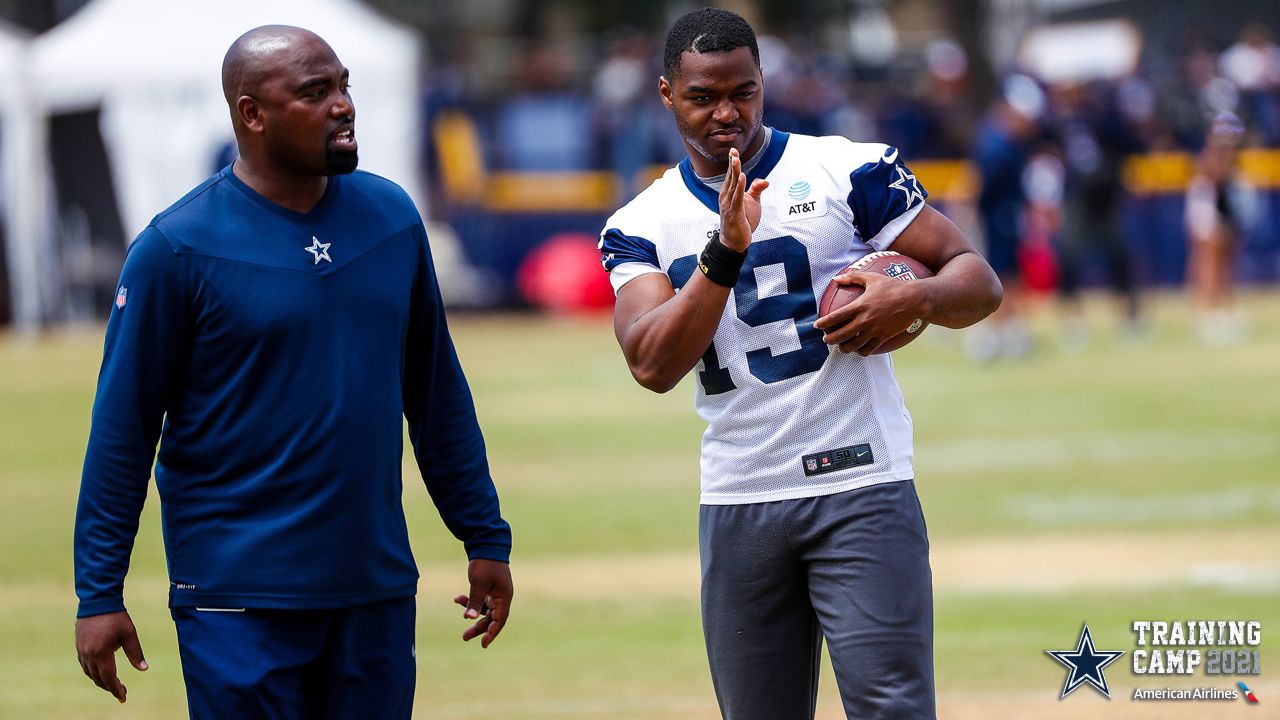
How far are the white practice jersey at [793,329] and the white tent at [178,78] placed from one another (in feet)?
62.1

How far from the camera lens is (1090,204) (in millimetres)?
23656

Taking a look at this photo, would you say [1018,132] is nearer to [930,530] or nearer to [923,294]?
[930,530]

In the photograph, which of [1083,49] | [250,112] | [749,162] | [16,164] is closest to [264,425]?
[250,112]

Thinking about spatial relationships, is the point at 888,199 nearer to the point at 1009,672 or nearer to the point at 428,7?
the point at 1009,672

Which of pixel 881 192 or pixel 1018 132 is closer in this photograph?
pixel 881 192

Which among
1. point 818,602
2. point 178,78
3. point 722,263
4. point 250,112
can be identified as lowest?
point 818,602

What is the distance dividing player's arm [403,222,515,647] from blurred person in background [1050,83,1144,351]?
55.6 ft

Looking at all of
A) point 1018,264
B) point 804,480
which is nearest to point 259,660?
point 804,480

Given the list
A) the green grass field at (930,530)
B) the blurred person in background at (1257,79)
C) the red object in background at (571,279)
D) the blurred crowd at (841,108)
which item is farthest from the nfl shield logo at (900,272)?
the blurred person in background at (1257,79)

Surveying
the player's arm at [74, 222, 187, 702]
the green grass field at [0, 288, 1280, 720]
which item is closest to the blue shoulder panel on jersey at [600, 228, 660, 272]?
the player's arm at [74, 222, 187, 702]

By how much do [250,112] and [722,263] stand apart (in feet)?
3.89

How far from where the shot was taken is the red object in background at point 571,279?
26859mm

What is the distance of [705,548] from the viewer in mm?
5039

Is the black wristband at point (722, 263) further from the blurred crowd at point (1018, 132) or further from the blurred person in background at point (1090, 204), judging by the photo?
the blurred person in background at point (1090, 204)
